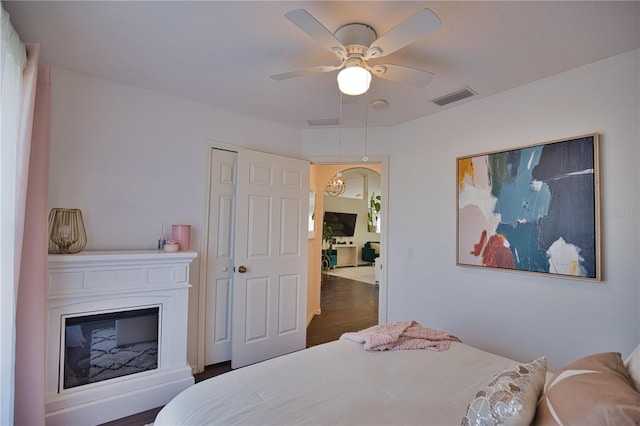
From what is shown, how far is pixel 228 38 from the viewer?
1914mm

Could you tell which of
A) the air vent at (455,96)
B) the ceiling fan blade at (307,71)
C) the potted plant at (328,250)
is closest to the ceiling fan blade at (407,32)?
the ceiling fan blade at (307,71)

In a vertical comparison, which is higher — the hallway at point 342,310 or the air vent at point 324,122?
the air vent at point 324,122

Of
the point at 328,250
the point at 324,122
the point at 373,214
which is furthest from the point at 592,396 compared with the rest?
→ the point at 373,214

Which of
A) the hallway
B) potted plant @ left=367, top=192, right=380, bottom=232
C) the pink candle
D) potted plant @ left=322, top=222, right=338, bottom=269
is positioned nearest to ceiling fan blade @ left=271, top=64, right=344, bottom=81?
the pink candle

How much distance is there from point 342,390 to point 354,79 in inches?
62.3

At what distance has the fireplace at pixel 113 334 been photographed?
2.09 m

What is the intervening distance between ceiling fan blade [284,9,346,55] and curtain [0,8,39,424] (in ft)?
4.41

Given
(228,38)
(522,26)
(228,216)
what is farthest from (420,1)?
(228,216)

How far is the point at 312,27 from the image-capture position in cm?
144

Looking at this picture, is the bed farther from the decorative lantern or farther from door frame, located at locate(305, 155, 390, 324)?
door frame, located at locate(305, 155, 390, 324)

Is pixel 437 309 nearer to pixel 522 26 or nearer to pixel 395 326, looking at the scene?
pixel 395 326

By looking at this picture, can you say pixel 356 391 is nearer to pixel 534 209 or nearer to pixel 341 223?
pixel 534 209

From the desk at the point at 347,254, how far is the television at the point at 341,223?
40cm

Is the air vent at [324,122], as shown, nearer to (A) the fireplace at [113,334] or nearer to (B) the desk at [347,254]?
(A) the fireplace at [113,334]
